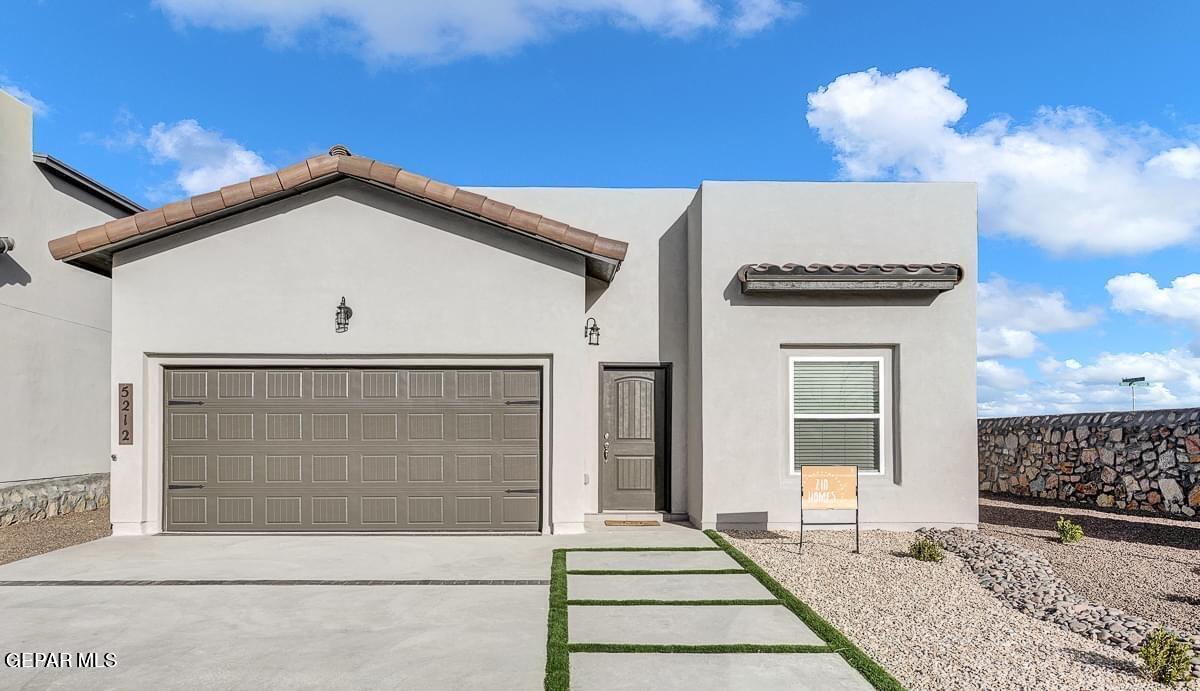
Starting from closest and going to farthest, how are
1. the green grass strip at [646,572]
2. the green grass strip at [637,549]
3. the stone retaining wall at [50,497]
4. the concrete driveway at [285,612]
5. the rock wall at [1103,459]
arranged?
the concrete driveway at [285,612] < the green grass strip at [646,572] < the green grass strip at [637,549] < the stone retaining wall at [50,497] < the rock wall at [1103,459]

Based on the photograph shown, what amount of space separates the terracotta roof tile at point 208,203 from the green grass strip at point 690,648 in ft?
22.6

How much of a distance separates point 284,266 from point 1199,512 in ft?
42.6

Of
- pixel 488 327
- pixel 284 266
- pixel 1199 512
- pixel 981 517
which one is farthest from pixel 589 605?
pixel 1199 512

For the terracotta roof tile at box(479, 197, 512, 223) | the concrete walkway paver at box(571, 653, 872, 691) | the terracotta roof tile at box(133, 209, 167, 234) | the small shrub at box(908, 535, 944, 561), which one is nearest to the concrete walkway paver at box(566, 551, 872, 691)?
the concrete walkway paver at box(571, 653, 872, 691)

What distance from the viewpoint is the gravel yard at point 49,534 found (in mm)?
8891

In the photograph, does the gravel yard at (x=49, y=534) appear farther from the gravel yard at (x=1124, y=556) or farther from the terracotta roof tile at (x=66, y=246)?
the gravel yard at (x=1124, y=556)

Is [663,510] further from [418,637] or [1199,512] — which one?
[1199,512]

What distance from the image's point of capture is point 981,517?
11.5m

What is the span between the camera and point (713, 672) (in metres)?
4.66

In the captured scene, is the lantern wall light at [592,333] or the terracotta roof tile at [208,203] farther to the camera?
the lantern wall light at [592,333]

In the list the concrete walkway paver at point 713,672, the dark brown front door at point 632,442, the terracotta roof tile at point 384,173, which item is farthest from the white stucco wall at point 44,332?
the concrete walkway paver at point 713,672

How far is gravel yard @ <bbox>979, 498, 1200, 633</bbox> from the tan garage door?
5936 mm

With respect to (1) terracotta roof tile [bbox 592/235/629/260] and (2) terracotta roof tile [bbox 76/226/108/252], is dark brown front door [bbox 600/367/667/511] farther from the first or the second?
(2) terracotta roof tile [bbox 76/226/108/252]

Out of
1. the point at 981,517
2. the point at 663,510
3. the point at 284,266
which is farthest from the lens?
the point at 981,517
